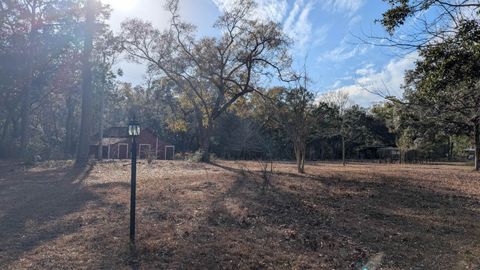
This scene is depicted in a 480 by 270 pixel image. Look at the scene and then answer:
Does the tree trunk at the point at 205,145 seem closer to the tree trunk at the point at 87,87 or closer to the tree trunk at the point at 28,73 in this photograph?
the tree trunk at the point at 87,87

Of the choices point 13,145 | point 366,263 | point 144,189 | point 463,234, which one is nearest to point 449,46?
point 463,234

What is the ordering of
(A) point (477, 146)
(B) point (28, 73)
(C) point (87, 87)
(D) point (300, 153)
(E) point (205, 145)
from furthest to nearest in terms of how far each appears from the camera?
(A) point (477, 146)
(B) point (28, 73)
(E) point (205, 145)
(C) point (87, 87)
(D) point (300, 153)


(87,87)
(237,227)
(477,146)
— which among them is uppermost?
(87,87)

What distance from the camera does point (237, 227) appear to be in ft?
20.2

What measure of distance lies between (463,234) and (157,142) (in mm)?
35596

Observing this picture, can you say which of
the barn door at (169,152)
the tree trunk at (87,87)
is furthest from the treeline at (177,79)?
the barn door at (169,152)

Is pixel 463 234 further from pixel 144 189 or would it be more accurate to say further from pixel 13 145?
pixel 13 145

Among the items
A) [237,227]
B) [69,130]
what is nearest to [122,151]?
[69,130]

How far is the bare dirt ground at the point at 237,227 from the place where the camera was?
477cm

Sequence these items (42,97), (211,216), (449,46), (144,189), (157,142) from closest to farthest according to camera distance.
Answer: (449,46)
(211,216)
(144,189)
(42,97)
(157,142)

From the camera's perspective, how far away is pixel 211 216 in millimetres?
6801

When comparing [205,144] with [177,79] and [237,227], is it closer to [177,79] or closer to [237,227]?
[177,79]

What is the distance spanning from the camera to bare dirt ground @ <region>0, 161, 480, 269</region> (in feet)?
15.6

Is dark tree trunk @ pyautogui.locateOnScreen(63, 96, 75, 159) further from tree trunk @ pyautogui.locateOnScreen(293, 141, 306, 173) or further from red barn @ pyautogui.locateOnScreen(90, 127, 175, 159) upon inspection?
tree trunk @ pyautogui.locateOnScreen(293, 141, 306, 173)
